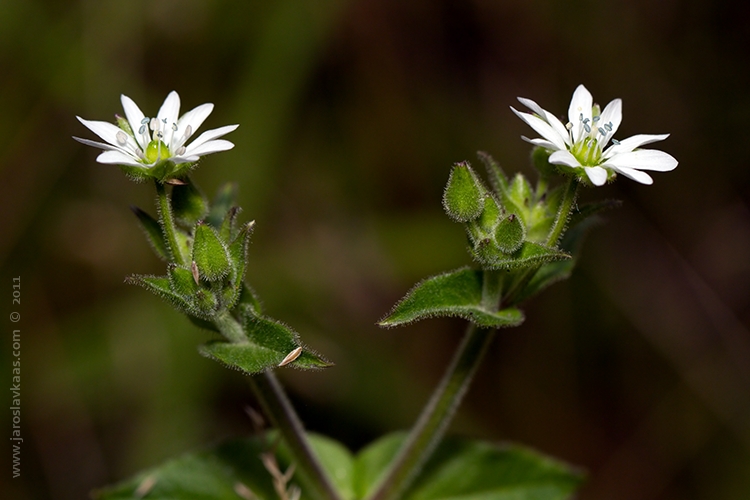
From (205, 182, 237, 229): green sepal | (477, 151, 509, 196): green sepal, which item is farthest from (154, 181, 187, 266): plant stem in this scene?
(477, 151, 509, 196): green sepal

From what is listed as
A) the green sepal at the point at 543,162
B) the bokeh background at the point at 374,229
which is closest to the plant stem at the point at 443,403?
the green sepal at the point at 543,162

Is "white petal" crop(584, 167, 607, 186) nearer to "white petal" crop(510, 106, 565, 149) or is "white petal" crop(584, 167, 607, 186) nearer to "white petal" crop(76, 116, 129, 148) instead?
"white petal" crop(510, 106, 565, 149)

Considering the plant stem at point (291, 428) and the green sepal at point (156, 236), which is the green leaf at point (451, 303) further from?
the green sepal at point (156, 236)

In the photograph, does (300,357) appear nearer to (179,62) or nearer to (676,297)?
(179,62)

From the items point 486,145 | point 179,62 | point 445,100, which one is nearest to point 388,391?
point 486,145

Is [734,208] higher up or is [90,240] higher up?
[734,208]

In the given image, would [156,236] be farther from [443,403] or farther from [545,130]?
[545,130]
